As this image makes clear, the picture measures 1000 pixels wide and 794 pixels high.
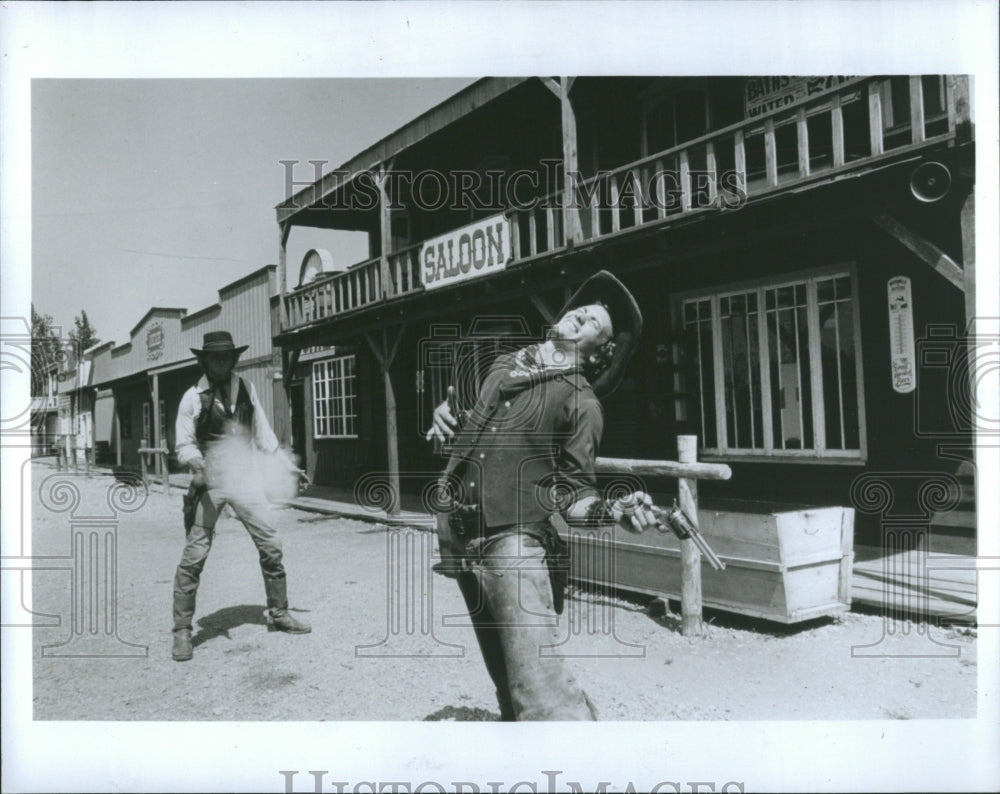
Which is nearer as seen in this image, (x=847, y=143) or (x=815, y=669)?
(x=815, y=669)

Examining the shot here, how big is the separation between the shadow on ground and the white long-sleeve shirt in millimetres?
1032

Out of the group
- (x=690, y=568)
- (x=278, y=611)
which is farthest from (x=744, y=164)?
(x=278, y=611)

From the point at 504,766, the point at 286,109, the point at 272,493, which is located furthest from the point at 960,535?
the point at 286,109

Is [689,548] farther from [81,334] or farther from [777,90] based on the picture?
[777,90]

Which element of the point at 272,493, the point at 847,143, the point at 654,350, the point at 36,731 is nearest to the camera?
the point at 36,731

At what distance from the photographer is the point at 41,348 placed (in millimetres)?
4848

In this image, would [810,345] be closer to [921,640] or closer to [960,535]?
[960,535]

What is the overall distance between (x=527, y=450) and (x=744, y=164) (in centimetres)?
355

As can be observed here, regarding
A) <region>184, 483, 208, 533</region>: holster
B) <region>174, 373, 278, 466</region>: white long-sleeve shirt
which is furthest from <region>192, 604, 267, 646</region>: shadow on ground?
<region>174, 373, 278, 466</region>: white long-sleeve shirt

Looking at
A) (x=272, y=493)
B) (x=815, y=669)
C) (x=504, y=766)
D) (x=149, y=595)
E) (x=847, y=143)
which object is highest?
(x=847, y=143)

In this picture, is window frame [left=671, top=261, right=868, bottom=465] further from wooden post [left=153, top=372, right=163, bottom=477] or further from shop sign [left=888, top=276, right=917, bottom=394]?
wooden post [left=153, top=372, right=163, bottom=477]

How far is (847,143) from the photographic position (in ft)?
21.4

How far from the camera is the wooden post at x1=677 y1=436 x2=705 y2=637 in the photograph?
494 cm

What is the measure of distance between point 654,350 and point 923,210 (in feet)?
9.82
